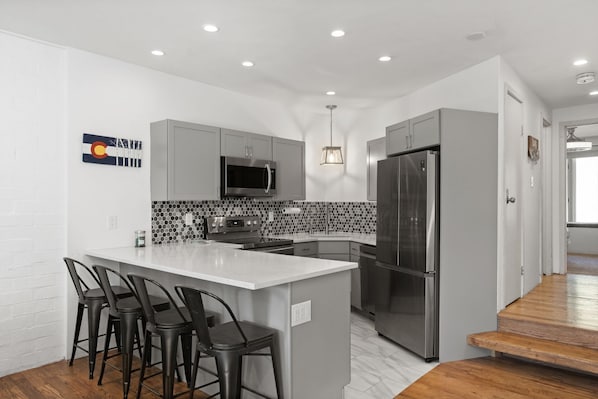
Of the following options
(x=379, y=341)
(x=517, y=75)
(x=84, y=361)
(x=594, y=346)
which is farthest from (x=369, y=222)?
(x=84, y=361)

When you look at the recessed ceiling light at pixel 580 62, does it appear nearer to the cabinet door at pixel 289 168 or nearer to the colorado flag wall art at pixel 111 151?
the cabinet door at pixel 289 168

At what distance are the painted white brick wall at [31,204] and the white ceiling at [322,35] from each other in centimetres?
33

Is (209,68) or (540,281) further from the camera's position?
(540,281)

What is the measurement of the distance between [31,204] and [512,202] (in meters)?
4.48

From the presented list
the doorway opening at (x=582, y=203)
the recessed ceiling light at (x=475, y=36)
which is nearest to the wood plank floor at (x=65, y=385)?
the recessed ceiling light at (x=475, y=36)

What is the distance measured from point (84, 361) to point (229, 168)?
2305mm

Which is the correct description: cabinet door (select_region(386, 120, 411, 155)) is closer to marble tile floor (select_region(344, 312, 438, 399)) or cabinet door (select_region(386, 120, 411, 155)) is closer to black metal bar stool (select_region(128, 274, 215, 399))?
marble tile floor (select_region(344, 312, 438, 399))

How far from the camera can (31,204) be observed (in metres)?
3.40

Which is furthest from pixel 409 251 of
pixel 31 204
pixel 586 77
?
pixel 31 204

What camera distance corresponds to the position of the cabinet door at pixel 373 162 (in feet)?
17.5

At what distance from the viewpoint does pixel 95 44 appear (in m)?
3.56

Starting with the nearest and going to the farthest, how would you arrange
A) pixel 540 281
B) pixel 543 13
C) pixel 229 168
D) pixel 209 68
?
pixel 543 13 < pixel 209 68 < pixel 229 168 < pixel 540 281

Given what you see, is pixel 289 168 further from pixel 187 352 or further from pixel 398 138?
pixel 187 352

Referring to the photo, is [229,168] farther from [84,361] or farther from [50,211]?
[84,361]
